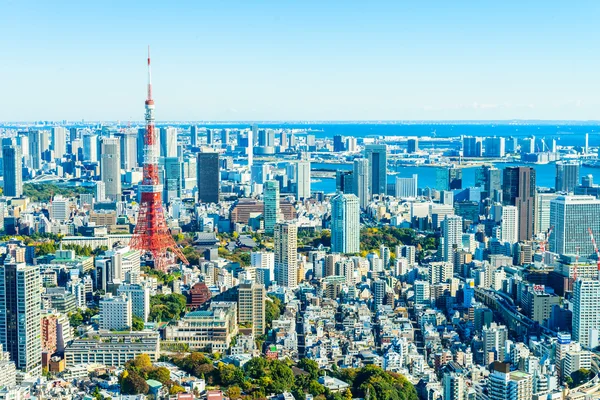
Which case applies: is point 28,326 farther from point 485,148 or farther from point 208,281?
point 485,148

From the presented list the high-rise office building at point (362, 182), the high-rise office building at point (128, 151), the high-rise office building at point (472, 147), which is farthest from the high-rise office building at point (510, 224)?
the high-rise office building at point (472, 147)

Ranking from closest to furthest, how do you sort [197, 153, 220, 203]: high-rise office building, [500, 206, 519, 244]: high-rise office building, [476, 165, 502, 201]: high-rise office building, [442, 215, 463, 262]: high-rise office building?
[442, 215, 463, 262]: high-rise office building → [500, 206, 519, 244]: high-rise office building → [476, 165, 502, 201]: high-rise office building → [197, 153, 220, 203]: high-rise office building

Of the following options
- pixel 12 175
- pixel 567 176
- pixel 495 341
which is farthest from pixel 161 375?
pixel 12 175

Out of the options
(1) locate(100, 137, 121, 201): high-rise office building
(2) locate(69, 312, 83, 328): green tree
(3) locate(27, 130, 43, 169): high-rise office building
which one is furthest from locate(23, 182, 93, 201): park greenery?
(2) locate(69, 312, 83, 328): green tree

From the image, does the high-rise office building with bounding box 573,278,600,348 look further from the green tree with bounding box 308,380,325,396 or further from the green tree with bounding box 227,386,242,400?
the green tree with bounding box 227,386,242,400

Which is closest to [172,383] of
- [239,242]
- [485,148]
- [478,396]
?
[478,396]

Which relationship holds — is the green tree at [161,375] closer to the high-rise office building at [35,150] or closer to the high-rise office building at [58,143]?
the high-rise office building at [35,150]

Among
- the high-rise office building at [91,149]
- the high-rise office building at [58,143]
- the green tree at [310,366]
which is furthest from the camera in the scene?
the high-rise office building at [58,143]
